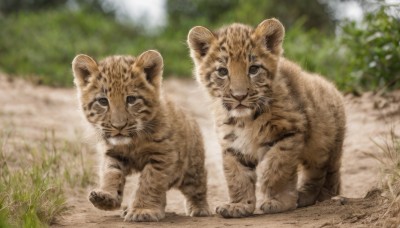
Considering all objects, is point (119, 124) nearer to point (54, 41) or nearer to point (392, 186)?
point (392, 186)

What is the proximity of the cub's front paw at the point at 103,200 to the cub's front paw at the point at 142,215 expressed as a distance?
16 centimetres

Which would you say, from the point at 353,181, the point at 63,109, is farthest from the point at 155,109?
the point at 63,109

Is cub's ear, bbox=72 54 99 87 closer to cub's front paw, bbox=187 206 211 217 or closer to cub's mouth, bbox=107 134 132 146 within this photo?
cub's mouth, bbox=107 134 132 146

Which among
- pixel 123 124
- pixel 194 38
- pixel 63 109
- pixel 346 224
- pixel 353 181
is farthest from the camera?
pixel 63 109

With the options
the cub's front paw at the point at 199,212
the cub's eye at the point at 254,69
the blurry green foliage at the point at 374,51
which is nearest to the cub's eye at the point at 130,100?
the cub's eye at the point at 254,69

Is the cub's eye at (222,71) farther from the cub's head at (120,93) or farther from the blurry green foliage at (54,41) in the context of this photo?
the blurry green foliage at (54,41)

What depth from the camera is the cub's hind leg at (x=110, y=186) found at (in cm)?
705

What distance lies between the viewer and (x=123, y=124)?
7.37 m

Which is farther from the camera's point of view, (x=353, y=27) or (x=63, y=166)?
(x=353, y=27)

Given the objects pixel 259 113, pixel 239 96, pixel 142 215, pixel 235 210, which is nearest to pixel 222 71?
pixel 239 96

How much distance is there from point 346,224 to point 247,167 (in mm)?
1665

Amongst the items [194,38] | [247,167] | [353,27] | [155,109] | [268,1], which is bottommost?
[247,167]

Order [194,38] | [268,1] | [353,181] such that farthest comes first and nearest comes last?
[268,1] < [353,181] < [194,38]

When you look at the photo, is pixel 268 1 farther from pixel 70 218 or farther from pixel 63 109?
pixel 70 218
